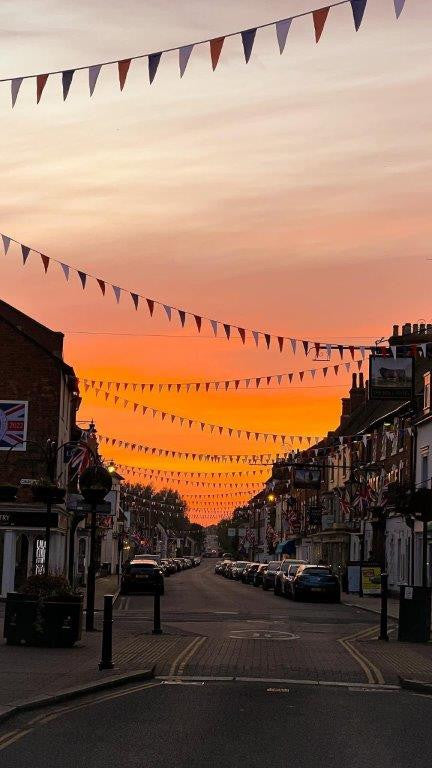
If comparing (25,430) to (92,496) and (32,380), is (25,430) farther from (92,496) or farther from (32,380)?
(92,496)

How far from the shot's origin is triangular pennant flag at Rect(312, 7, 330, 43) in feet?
46.3

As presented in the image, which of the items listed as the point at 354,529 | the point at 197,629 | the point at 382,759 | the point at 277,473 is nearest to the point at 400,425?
the point at 354,529

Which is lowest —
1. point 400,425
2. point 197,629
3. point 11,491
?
point 197,629

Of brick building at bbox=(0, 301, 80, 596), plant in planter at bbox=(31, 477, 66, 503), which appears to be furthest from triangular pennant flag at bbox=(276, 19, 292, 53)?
brick building at bbox=(0, 301, 80, 596)

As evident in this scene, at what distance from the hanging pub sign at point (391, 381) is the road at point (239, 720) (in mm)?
26684

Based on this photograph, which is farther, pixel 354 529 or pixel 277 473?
pixel 277 473

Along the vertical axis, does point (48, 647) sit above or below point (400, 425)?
below

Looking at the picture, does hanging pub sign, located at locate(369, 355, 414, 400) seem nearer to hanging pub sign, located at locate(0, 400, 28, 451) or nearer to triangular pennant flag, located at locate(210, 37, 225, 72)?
hanging pub sign, located at locate(0, 400, 28, 451)

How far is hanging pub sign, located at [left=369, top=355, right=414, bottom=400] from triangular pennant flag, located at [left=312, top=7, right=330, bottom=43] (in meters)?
34.8

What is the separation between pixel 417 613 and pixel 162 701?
40.2ft

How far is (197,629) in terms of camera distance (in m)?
28.8

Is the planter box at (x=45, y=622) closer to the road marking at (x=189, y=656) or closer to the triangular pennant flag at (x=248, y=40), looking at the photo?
the road marking at (x=189, y=656)

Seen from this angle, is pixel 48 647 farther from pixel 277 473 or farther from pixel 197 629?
pixel 277 473

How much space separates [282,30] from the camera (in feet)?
46.6
